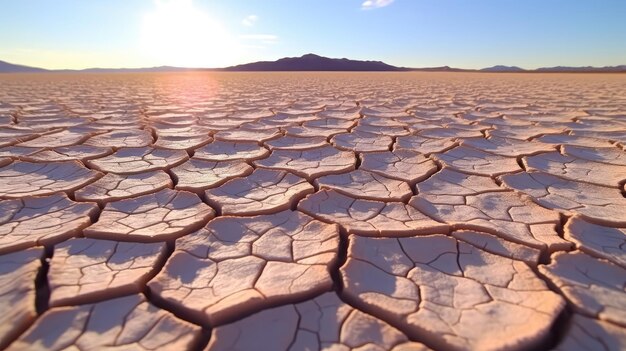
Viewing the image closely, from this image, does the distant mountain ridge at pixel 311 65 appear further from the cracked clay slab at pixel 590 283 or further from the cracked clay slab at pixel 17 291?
the cracked clay slab at pixel 590 283

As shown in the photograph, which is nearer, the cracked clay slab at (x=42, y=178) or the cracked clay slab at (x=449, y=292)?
the cracked clay slab at (x=449, y=292)

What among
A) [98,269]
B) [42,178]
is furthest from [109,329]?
[42,178]

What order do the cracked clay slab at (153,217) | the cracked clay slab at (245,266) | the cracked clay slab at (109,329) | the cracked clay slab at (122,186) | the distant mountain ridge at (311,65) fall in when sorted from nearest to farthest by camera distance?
the cracked clay slab at (109,329) < the cracked clay slab at (245,266) < the cracked clay slab at (153,217) < the cracked clay slab at (122,186) < the distant mountain ridge at (311,65)

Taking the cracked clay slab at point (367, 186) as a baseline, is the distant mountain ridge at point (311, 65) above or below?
below

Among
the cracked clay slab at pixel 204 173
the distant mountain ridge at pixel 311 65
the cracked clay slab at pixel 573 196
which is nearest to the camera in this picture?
the cracked clay slab at pixel 573 196

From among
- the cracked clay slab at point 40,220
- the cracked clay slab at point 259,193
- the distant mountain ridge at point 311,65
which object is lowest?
the distant mountain ridge at point 311,65

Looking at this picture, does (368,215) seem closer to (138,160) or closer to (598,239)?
(598,239)

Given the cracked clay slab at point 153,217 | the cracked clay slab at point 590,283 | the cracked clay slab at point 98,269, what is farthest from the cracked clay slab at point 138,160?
the cracked clay slab at point 590,283

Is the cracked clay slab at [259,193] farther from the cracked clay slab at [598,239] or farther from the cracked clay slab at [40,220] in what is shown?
the cracked clay slab at [598,239]

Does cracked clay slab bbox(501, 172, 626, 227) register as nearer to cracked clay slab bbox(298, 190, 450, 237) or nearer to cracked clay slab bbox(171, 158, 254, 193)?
cracked clay slab bbox(298, 190, 450, 237)
